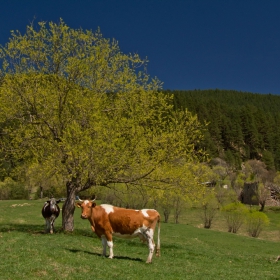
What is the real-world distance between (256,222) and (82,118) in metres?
43.1

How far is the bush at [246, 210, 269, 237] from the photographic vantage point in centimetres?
5388

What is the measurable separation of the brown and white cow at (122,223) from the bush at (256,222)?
147 feet

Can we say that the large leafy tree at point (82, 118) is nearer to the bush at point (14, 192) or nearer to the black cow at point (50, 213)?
the black cow at point (50, 213)

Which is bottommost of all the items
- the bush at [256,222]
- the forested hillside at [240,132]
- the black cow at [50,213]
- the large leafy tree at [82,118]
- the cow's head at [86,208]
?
the bush at [256,222]

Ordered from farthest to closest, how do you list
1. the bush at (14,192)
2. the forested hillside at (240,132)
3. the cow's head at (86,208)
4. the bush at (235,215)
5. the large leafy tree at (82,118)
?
the forested hillside at (240,132)
the bush at (14,192)
the bush at (235,215)
the large leafy tree at (82,118)
the cow's head at (86,208)

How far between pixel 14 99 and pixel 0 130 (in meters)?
2.81

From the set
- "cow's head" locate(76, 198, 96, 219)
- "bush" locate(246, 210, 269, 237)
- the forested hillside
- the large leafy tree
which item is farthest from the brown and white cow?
the forested hillside

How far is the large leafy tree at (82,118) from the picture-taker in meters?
19.3

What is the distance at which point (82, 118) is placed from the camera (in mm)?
20797

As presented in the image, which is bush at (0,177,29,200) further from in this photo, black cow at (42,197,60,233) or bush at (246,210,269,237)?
black cow at (42,197,60,233)

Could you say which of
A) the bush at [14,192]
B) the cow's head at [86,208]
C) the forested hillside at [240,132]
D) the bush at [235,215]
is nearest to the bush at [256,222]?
the bush at [235,215]

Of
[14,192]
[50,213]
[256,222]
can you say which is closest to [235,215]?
[256,222]

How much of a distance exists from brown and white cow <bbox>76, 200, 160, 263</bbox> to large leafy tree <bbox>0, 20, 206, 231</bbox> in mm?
4661

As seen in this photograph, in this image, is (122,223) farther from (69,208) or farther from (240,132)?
(240,132)
